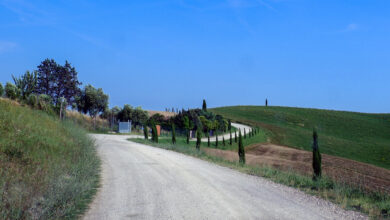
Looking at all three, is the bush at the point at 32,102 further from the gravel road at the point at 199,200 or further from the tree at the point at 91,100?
the tree at the point at 91,100

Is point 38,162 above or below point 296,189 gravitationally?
above

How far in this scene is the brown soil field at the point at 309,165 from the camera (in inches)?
1125

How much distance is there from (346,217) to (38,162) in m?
8.94

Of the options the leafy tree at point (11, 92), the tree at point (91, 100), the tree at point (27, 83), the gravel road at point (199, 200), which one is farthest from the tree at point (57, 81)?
the gravel road at point (199, 200)

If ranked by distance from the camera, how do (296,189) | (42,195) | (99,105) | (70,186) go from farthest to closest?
(99,105) → (296,189) → (70,186) → (42,195)

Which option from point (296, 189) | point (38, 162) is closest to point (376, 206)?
point (296, 189)

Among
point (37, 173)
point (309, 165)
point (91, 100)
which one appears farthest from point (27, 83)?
point (91, 100)

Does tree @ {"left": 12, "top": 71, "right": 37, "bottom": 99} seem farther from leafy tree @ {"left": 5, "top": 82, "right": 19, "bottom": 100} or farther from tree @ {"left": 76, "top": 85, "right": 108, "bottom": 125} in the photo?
tree @ {"left": 76, "top": 85, "right": 108, "bottom": 125}

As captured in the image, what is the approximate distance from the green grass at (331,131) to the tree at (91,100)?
40347mm

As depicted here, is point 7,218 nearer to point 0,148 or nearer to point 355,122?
point 0,148

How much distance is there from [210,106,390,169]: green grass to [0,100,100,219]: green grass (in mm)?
49932

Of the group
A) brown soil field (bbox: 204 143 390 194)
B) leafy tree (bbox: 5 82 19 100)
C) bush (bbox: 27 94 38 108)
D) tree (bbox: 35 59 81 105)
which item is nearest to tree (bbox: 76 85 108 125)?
tree (bbox: 35 59 81 105)

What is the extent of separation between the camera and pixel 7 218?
589cm

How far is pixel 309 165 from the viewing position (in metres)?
34.8
